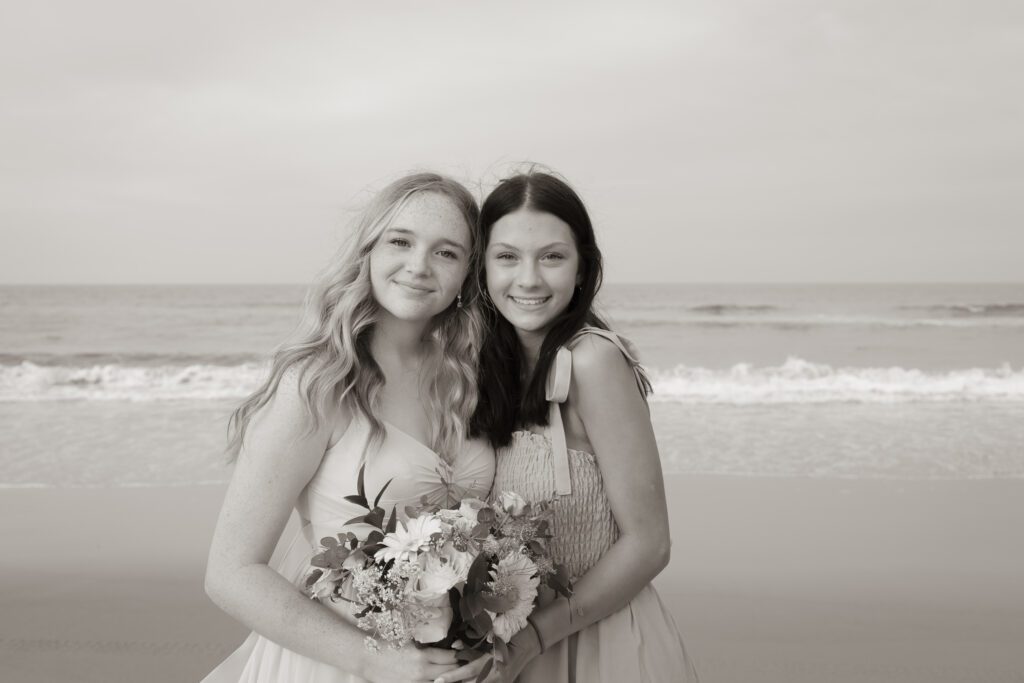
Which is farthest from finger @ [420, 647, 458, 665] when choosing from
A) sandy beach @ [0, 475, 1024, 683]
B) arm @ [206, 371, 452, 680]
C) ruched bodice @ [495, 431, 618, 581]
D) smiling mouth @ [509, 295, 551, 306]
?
sandy beach @ [0, 475, 1024, 683]

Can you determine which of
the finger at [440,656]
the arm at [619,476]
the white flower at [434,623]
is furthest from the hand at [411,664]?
the arm at [619,476]

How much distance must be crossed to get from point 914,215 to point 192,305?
97.8 ft

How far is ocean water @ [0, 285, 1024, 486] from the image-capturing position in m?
10.2

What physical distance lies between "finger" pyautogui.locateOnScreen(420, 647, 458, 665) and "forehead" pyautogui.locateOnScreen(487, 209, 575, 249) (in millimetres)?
1430

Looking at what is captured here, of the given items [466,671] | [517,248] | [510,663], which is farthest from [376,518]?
[517,248]

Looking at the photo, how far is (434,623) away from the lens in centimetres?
224

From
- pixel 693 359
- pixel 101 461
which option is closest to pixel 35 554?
pixel 101 461

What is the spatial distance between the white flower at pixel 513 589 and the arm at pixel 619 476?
0.52 m

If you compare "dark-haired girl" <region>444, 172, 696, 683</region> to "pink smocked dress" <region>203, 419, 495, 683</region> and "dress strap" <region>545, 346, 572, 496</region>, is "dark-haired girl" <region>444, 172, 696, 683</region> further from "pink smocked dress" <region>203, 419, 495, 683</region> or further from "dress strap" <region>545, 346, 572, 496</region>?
"pink smocked dress" <region>203, 419, 495, 683</region>

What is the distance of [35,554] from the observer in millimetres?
6934

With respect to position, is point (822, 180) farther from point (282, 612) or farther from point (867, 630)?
point (282, 612)

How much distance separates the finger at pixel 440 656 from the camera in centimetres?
235

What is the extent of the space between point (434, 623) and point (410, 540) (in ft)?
0.82

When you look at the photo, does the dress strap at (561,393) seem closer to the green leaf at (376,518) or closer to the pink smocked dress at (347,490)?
the pink smocked dress at (347,490)
